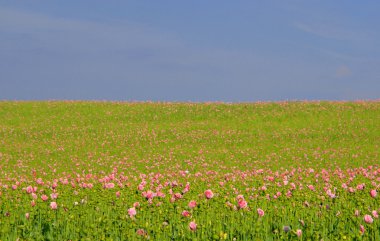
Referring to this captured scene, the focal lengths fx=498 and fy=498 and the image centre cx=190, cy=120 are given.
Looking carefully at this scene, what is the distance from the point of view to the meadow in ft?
25.2

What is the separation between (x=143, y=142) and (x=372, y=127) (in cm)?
1521

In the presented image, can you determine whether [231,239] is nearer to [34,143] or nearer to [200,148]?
[200,148]

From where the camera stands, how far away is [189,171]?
64.7 feet

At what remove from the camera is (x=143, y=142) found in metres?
28.1

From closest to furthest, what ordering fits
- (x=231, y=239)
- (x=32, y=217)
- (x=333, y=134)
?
(x=231, y=239) < (x=32, y=217) < (x=333, y=134)

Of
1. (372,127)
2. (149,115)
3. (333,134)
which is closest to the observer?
(333,134)

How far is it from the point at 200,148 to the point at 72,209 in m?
16.9

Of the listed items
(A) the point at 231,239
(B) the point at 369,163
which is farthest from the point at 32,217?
(B) the point at 369,163

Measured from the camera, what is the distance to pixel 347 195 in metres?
10.7

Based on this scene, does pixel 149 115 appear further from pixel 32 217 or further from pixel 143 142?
pixel 32 217

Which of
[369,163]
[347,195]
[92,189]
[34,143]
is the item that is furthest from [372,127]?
[92,189]

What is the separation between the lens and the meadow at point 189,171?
25.2 ft

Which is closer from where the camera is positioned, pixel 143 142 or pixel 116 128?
pixel 143 142

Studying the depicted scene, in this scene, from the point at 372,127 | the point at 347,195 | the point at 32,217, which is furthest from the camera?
the point at 372,127
